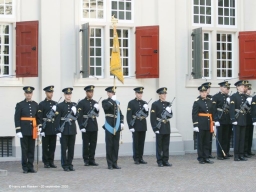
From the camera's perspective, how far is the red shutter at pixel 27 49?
1777 cm

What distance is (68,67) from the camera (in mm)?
18656

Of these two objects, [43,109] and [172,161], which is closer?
[43,109]

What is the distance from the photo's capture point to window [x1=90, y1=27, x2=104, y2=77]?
19.2m

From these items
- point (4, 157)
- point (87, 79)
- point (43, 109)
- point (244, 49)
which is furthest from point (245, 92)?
point (4, 157)

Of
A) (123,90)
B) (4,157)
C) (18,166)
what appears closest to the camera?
(18,166)

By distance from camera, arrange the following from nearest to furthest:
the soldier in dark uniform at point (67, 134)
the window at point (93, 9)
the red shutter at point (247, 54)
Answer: the soldier in dark uniform at point (67, 134), the window at point (93, 9), the red shutter at point (247, 54)

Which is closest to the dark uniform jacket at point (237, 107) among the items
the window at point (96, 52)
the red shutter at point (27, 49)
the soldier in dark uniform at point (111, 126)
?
the soldier in dark uniform at point (111, 126)

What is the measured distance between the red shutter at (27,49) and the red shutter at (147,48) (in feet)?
10.1

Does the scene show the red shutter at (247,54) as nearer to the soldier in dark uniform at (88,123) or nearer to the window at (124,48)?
the window at (124,48)

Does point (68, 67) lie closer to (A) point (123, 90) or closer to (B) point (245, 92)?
(A) point (123, 90)

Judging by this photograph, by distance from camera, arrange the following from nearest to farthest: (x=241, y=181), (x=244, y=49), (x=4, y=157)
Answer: (x=241, y=181), (x=4, y=157), (x=244, y=49)

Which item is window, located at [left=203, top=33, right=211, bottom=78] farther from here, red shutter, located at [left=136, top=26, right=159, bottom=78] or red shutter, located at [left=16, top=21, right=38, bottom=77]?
red shutter, located at [left=16, top=21, right=38, bottom=77]

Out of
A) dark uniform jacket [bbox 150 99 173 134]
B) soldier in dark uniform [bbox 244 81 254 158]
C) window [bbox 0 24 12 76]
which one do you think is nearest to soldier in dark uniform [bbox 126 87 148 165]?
dark uniform jacket [bbox 150 99 173 134]

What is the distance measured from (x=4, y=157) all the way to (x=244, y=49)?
780 centimetres
